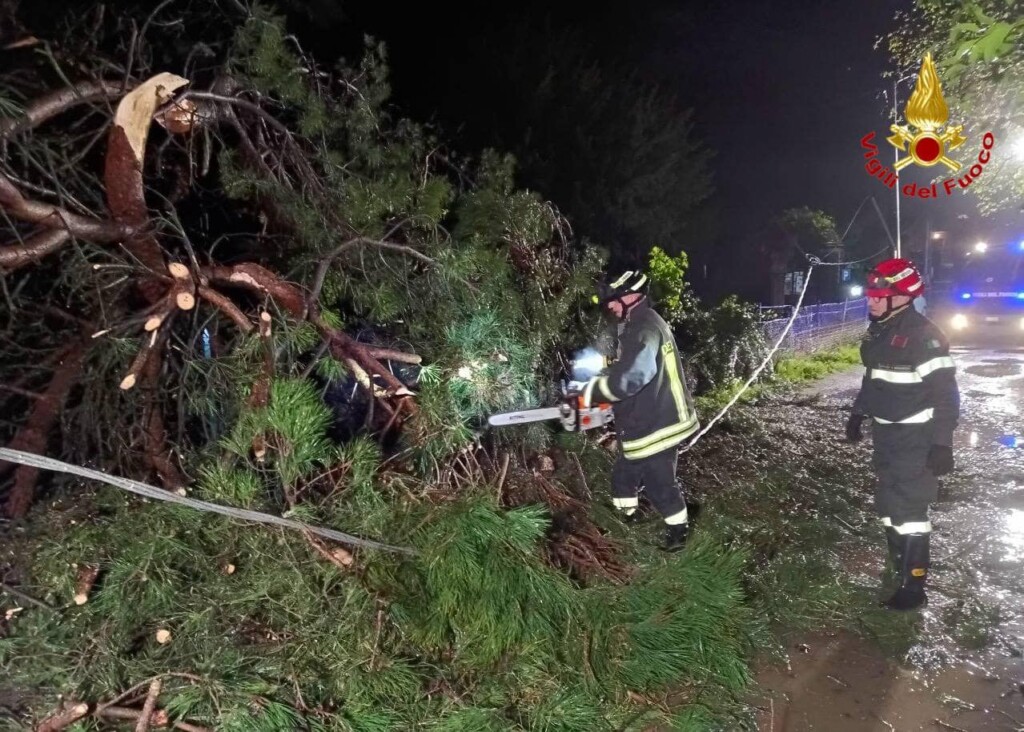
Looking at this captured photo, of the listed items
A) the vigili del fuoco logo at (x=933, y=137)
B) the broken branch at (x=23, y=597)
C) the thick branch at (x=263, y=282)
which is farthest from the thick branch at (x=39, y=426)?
the vigili del fuoco logo at (x=933, y=137)

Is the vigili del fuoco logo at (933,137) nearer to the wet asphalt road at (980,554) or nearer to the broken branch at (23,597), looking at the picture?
the wet asphalt road at (980,554)

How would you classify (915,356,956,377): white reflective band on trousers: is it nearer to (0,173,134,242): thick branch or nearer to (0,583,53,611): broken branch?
(0,173,134,242): thick branch

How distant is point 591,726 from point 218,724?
1.38 m

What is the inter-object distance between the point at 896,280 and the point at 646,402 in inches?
57.1

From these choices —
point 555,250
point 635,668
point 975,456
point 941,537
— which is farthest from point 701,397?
point 635,668

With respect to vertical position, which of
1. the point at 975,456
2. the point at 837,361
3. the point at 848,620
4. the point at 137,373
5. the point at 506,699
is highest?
the point at 137,373

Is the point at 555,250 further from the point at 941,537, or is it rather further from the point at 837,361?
the point at 837,361

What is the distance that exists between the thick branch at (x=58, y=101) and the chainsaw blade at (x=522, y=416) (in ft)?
7.17

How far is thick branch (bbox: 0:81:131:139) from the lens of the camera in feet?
8.27

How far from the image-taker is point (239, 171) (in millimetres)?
3217

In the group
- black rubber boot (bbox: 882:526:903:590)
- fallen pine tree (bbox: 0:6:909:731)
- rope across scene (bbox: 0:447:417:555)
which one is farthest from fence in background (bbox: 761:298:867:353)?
rope across scene (bbox: 0:447:417:555)

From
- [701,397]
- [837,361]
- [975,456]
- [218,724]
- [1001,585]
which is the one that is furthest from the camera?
[837,361]

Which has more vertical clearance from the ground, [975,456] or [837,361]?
[975,456]

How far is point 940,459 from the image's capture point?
3.27m
